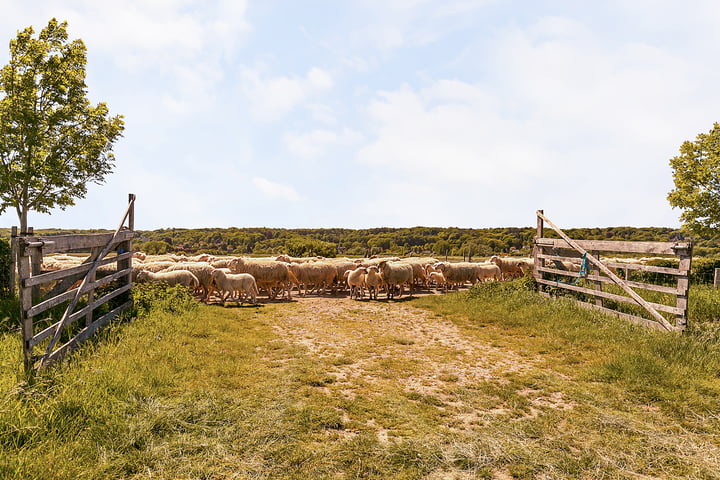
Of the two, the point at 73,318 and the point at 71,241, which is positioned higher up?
the point at 71,241

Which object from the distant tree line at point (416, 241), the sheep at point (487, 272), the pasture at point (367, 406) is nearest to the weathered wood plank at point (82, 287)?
the pasture at point (367, 406)

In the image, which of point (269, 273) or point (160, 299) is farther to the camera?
point (269, 273)

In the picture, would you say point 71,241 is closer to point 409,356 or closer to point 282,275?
point 409,356

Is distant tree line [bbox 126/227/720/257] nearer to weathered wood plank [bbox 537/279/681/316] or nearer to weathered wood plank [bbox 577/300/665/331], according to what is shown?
weathered wood plank [bbox 537/279/681/316]

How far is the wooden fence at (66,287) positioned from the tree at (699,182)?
34486 mm

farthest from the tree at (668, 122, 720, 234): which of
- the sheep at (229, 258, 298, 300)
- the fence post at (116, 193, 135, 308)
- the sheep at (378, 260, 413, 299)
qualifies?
the fence post at (116, 193, 135, 308)

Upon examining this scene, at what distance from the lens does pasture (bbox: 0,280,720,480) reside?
3.53 meters

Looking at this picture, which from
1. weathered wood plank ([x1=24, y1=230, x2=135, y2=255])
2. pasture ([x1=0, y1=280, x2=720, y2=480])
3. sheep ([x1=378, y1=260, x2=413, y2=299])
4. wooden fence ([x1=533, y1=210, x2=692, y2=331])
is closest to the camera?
pasture ([x1=0, y1=280, x2=720, y2=480])

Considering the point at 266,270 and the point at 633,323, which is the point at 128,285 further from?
the point at 633,323

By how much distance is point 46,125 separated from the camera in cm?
1489

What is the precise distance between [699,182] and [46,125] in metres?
40.0

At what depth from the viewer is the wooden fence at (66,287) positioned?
4996 millimetres

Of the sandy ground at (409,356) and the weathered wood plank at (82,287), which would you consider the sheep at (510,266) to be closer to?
the sandy ground at (409,356)

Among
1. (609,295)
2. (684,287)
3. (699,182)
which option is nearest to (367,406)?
(684,287)
